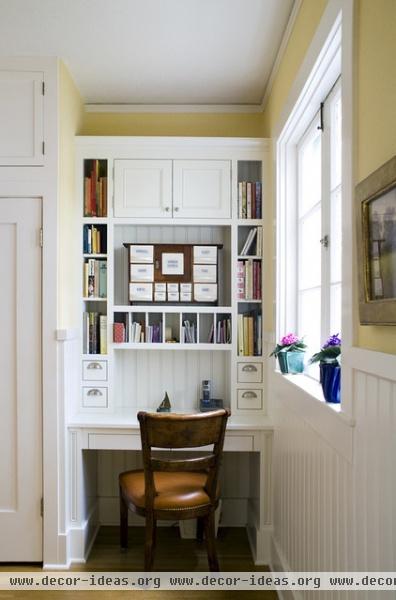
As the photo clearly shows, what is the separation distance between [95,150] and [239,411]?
5.82 ft

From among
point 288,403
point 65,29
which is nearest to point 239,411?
point 288,403

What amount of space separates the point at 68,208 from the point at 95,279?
0.44 metres

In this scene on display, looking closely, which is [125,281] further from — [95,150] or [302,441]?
[302,441]

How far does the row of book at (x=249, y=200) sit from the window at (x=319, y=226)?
34 centimetres

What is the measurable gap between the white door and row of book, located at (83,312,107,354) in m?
0.38

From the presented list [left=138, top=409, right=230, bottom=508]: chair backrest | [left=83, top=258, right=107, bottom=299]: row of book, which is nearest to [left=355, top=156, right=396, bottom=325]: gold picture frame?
[left=138, top=409, right=230, bottom=508]: chair backrest

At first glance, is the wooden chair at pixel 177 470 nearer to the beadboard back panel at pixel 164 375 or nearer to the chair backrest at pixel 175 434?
the chair backrest at pixel 175 434

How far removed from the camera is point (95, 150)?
275 cm

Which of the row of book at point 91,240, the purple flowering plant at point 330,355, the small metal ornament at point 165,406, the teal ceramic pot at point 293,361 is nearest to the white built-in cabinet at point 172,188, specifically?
the row of book at point 91,240

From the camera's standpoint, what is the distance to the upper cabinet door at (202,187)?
276cm

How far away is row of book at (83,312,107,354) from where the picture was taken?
277 centimetres

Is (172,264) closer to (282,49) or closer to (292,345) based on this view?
(292,345)

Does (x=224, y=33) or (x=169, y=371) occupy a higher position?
(x=224, y=33)

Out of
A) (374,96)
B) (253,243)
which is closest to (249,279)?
(253,243)
